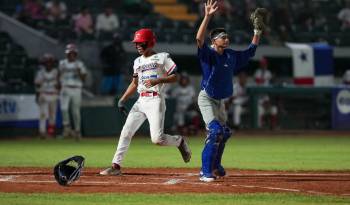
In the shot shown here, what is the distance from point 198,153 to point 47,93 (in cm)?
621

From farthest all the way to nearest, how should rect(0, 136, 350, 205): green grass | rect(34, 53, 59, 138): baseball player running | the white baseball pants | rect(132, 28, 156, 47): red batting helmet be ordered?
1. rect(34, 53, 59, 138): baseball player running
2. the white baseball pants
3. rect(132, 28, 156, 47): red batting helmet
4. rect(0, 136, 350, 205): green grass

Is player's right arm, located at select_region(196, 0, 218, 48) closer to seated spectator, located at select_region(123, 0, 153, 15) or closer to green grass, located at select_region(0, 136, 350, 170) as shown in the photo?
green grass, located at select_region(0, 136, 350, 170)

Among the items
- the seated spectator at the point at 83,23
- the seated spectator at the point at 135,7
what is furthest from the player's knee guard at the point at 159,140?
the seated spectator at the point at 135,7

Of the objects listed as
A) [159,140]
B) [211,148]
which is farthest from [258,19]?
[159,140]

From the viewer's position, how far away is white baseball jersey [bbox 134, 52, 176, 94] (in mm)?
A: 12000

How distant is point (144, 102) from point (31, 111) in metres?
11.0

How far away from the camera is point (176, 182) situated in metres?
11.3

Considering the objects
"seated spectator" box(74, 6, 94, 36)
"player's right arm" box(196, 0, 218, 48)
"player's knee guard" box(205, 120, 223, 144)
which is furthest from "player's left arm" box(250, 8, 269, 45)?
"seated spectator" box(74, 6, 94, 36)

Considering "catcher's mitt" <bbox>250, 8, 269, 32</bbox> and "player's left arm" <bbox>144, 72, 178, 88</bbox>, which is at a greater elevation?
"catcher's mitt" <bbox>250, 8, 269, 32</bbox>

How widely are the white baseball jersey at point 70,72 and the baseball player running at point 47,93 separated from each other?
2.34 feet

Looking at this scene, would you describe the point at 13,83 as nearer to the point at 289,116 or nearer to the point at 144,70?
the point at 289,116

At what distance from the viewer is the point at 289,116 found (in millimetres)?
26531

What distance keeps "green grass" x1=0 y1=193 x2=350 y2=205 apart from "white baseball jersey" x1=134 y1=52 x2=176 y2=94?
246 cm

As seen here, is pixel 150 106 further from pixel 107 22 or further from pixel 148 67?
pixel 107 22
